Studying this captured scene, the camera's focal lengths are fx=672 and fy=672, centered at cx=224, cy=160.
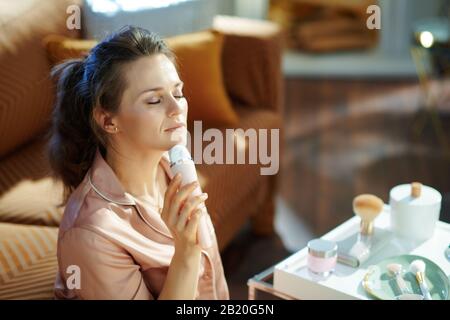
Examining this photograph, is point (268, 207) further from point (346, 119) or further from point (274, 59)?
point (346, 119)

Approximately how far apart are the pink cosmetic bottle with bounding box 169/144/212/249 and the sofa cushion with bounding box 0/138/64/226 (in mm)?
620

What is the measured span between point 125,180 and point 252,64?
1.18 m

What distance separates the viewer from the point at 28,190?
5.69ft

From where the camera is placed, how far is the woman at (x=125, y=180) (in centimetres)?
100

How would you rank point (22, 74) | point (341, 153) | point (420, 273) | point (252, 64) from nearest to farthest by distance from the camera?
1. point (420, 273)
2. point (22, 74)
3. point (252, 64)
4. point (341, 153)

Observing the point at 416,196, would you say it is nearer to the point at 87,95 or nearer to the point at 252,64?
the point at 87,95

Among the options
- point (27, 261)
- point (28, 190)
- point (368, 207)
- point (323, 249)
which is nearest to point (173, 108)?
point (323, 249)

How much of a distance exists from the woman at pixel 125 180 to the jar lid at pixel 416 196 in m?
0.43

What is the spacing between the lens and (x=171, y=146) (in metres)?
1.01

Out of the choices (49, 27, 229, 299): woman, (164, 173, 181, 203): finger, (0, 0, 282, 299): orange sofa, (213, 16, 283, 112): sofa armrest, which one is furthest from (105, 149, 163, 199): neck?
(213, 16, 283, 112): sofa armrest

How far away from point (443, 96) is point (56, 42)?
7.33 ft

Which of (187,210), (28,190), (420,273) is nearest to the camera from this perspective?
(187,210)

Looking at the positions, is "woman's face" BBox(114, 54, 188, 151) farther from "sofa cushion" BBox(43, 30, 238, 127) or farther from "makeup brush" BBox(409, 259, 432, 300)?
"sofa cushion" BBox(43, 30, 238, 127)
